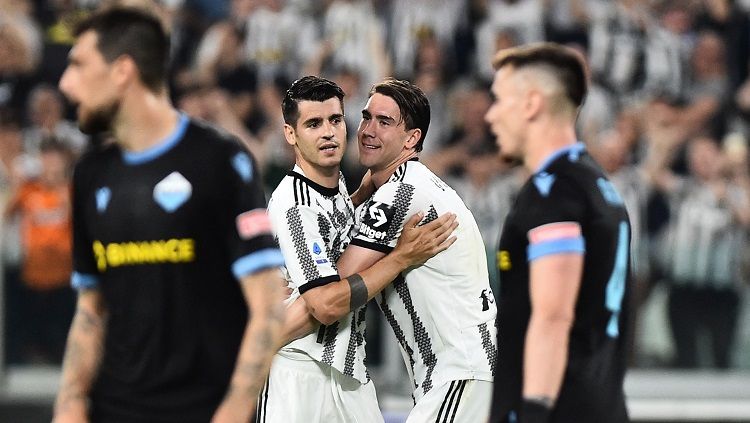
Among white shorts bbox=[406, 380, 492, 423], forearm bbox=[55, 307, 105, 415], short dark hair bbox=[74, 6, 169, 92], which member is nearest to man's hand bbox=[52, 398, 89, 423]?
forearm bbox=[55, 307, 105, 415]

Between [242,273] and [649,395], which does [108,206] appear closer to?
[242,273]

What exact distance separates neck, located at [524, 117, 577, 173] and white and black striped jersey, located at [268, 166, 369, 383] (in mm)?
1446

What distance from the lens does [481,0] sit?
12.8 metres

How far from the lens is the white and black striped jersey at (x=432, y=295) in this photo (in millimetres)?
5535

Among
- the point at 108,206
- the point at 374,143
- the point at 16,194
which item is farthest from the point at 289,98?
the point at 16,194

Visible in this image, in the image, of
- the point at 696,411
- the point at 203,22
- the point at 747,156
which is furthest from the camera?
the point at 203,22

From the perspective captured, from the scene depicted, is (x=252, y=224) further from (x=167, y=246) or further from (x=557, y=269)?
(x=557, y=269)

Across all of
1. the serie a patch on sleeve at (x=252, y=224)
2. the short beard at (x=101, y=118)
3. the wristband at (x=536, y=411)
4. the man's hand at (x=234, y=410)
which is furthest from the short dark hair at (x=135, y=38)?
the wristband at (x=536, y=411)

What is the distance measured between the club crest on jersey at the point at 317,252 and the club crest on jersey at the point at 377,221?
0.21m

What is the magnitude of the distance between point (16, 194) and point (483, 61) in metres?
4.86

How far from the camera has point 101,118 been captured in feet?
13.0

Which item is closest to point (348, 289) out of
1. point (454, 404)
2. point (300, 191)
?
point (300, 191)

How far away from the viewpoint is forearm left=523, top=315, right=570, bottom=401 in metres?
3.96

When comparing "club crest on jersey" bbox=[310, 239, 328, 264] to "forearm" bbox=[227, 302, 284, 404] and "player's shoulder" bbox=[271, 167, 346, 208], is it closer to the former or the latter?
"player's shoulder" bbox=[271, 167, 346, 208]
